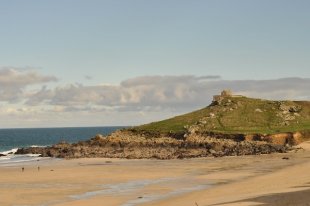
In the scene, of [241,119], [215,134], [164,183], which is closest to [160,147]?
[215,134]

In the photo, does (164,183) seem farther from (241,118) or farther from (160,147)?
(241,118)

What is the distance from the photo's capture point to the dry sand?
34.7 metres

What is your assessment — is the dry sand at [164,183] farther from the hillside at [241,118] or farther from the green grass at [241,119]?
the hillside at [241,118]

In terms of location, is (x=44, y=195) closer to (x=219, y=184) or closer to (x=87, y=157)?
(x=219, y=184)

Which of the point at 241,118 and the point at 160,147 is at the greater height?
the point at 241,118

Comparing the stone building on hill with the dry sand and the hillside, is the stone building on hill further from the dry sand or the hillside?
the dry sand

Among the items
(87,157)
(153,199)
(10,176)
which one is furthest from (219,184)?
(87,157)

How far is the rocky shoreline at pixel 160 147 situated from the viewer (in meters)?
78.3

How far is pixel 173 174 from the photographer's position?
5419 cm

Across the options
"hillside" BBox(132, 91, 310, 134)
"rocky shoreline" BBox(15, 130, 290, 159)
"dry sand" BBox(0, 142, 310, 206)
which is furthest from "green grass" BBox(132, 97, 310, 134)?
"dry sand" BBox(0, 142, 310, 206)

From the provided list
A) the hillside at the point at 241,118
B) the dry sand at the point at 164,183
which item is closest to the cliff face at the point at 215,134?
the hillside at the point at 241,118

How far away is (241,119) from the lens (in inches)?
3984

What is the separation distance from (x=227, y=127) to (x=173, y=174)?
4403 centimetres

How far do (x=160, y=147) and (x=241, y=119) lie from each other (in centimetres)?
2097
